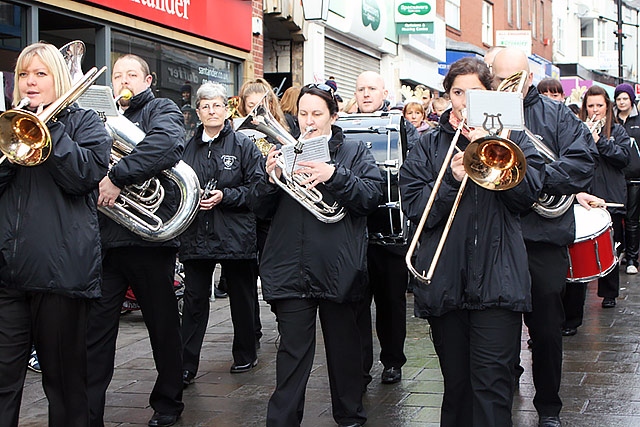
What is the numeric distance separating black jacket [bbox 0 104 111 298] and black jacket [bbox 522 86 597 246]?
221 centimetres

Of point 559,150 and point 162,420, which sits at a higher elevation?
point 559,150

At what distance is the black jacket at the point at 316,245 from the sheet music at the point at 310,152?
0.15 metres

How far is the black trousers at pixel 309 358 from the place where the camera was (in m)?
5.04

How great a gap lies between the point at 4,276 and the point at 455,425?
216 cm

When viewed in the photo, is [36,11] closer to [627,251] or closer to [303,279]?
[303,279]

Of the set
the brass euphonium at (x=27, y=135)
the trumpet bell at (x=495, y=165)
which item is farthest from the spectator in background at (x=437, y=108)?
the brass euphonium at (x=27, y=135)

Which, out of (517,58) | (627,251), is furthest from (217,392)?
(627,251)

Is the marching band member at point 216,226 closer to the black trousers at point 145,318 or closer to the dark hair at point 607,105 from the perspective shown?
the black trousers at point 145,318

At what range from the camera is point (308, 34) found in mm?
16594

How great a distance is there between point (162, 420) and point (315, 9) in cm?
1151

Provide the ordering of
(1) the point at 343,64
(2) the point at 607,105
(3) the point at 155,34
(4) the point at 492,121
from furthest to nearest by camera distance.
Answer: (1) the point at 343,64 → (3) the point at 155,34 → (2) the point at 607,105 → (4) the point at 492,121

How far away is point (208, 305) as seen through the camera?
6805 millimetres

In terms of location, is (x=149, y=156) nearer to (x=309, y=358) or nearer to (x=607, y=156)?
(x=309, y=358)

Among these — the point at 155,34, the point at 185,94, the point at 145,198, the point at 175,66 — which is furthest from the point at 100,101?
the point at 185,94
